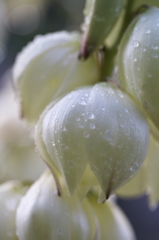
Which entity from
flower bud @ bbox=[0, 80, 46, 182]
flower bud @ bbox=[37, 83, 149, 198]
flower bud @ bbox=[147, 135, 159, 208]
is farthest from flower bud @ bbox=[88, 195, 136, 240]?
flower bud @ bbox=[0, 80, 46, 182]

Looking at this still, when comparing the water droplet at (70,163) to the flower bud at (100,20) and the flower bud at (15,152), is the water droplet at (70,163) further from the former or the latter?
the flower bud at (15,152)

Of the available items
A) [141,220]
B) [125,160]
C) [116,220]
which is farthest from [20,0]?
[125,160]

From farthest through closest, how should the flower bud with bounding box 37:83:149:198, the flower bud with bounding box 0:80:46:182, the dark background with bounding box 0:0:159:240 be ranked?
the dark background with bounding box 0:0:159:240 < the flower bud with bounding box 0:80:46:182 < the flower bud with bounding box 37:83:149:198

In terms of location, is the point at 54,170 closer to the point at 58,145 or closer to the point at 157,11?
the point at 58,145

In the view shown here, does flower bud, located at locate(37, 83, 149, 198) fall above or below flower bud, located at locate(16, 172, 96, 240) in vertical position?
above

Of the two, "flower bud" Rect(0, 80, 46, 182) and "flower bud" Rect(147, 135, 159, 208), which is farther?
"flower bud" Rect(0, 80, 46, 182)

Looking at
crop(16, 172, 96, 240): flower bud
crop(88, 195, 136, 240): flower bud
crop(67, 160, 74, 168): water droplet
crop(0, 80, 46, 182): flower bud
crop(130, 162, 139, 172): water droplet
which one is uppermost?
crop(67, 160, 74, 168): water droplet

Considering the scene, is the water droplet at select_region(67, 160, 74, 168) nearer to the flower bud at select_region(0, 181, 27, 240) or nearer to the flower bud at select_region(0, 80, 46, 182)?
the flower bud at select_region(0, 181, 27, 240)
